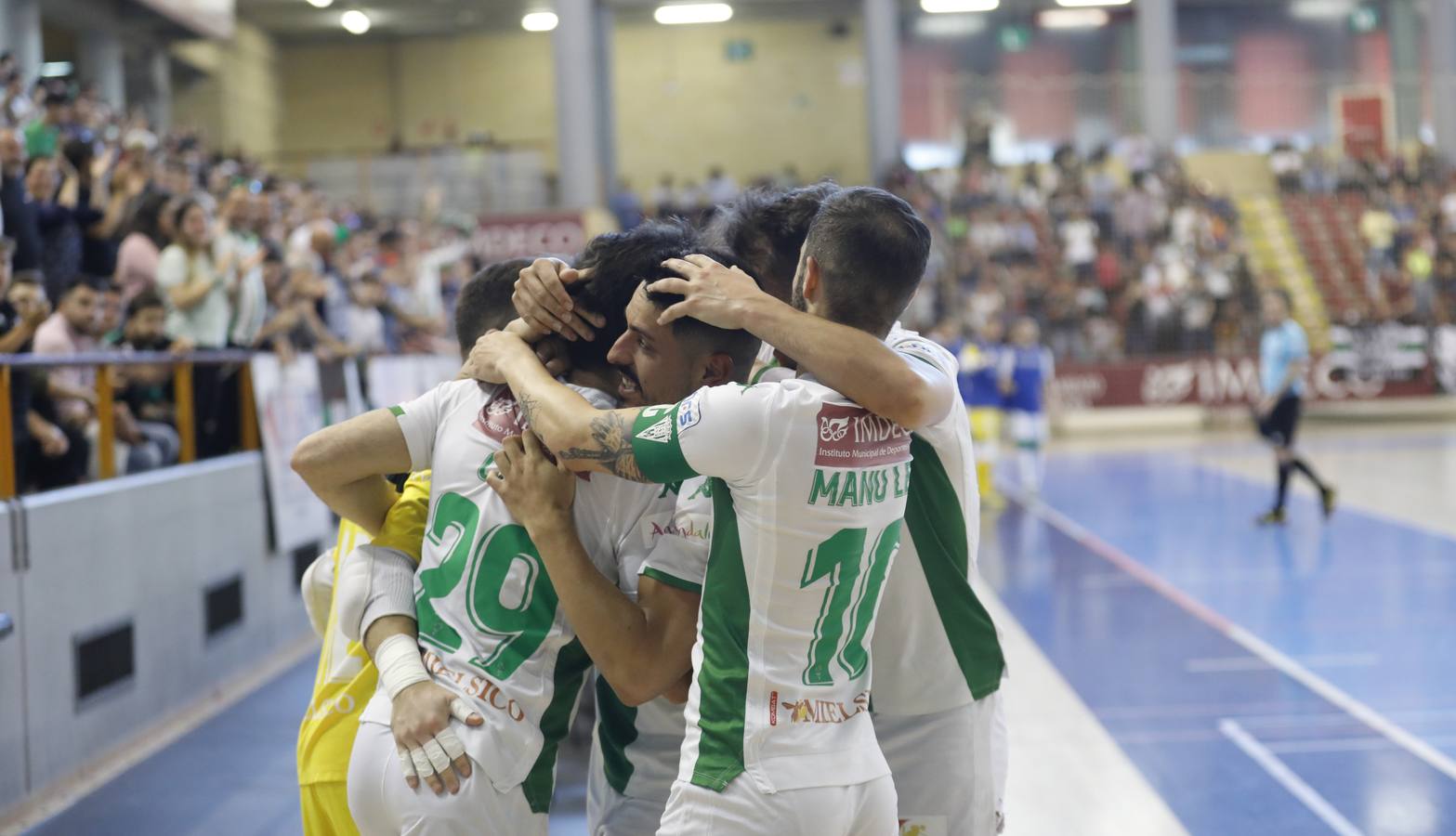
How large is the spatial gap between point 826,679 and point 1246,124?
29331 millimetres

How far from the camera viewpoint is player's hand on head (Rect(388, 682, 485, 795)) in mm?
2092

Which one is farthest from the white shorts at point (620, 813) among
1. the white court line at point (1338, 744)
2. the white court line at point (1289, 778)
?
the white court line at point (1338, 744)

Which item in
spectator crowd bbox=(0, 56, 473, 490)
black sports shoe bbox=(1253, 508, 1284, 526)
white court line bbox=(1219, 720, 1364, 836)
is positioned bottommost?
white court line bbox=(1219, 720, 1364, 836)

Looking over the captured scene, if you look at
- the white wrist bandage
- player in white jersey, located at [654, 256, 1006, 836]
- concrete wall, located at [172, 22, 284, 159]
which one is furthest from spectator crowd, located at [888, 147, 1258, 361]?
Answer: the white wrist bandage

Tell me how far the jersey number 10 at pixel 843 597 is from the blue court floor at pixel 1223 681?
9.25ft

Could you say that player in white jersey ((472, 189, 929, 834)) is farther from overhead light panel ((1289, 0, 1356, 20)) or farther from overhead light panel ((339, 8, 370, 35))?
overhead light panel ((1289, 0, 1356, 20))

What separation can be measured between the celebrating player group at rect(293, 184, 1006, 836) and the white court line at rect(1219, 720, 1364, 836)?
271cm

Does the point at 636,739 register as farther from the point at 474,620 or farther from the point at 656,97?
the point at 656,97

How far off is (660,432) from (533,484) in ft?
0.86

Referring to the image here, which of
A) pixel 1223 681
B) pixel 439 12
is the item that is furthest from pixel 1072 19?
pixel 1223 681

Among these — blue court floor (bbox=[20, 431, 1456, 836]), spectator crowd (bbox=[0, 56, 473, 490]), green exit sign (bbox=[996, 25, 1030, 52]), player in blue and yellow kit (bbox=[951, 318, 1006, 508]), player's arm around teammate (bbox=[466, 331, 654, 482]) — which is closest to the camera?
player's arm around teammate (bbox=[466, 331, 654, 482])

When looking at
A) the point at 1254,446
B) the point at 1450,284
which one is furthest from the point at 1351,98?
the point at 1254,446

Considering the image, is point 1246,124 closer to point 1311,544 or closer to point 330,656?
point 1311,544

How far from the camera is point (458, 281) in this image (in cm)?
1545
